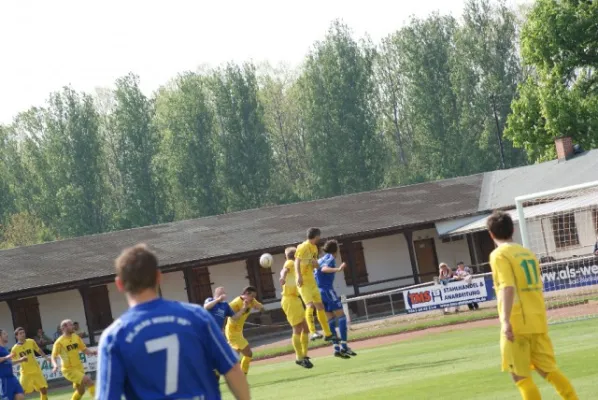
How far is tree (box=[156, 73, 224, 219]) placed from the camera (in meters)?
80.1

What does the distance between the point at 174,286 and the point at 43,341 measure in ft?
20.2

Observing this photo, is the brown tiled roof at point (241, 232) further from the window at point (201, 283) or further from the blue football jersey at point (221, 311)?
the blue football jersey at point (221, 311)

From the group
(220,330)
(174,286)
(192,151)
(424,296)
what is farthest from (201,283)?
(220,330)

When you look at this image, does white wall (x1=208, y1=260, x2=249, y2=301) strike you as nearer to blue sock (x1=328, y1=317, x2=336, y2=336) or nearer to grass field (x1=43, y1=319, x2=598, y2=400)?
grass field (x1=43, y1=319, x2=598, y2=400)

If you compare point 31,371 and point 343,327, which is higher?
point 343,327

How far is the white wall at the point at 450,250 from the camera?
4656 centimetres

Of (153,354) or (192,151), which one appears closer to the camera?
(153,354)

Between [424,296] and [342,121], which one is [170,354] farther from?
[342,121]

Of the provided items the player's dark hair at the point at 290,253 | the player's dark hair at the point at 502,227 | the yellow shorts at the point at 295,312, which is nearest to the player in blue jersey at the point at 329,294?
the yellow shorts at the point at 295,312

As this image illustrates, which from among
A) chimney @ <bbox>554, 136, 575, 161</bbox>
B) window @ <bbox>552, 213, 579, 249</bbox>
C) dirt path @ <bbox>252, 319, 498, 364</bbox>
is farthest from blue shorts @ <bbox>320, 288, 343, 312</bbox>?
chimney @ <bbox>554, 136, 575, 161</bbox>

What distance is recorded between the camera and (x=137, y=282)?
5617 mm

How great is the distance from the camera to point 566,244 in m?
39.8

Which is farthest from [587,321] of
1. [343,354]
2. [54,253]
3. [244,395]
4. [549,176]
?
[54,253]

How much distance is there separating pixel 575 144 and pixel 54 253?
22.7 meters
